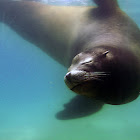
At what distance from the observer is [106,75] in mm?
1687

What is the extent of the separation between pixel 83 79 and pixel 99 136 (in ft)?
16.7

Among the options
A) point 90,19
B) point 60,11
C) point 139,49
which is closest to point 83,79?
point 139,49

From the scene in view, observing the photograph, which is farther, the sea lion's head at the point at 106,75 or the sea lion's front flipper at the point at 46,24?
the sea lion's front flipper at the point at 46,24

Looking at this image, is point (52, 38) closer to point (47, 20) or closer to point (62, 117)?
point (47, 20)

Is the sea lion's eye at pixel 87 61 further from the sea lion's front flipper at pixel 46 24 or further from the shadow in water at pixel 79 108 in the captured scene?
the shadow in water at pixel 79 108

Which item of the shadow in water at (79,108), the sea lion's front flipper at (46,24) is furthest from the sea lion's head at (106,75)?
the shadow in water at (79,108)

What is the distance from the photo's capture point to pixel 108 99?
5.94ft

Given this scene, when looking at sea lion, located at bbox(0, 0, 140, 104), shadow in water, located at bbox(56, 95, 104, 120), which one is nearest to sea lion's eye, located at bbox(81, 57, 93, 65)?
sea lion, located at bbox(0, 0, 140, 104)

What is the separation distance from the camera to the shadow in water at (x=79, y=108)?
3.58m

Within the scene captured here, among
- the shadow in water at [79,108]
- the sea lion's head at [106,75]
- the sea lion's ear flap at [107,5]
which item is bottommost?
the sea lion's head at [106,75]

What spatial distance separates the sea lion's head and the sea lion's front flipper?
4.93 feet

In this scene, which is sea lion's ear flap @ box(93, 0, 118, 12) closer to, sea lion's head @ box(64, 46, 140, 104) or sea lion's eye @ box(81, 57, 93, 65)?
sea lion's head @ box(64, 46, 140, 104)

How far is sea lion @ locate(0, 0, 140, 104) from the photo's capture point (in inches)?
66.2

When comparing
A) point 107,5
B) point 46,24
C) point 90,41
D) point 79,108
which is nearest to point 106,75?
point 90,41
